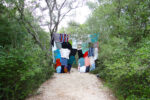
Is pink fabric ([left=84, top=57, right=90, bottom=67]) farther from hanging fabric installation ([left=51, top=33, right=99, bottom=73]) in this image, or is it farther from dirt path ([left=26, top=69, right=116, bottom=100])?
dirt path ([left=26, top=69, right=116, bottom=100])

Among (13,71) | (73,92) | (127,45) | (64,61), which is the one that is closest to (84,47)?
(64,61)

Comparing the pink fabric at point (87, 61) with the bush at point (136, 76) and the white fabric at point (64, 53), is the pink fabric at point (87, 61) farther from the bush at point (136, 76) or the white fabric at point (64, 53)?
the bush at point (136, 76)

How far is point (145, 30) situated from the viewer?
4.21 m

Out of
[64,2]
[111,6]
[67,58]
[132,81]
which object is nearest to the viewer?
[132,81]

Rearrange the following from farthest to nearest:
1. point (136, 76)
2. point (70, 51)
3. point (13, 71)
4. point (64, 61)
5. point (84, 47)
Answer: point (70, 51)
point (84, 47)
point (64, 61)
point (136, 76)
point (13, 71)

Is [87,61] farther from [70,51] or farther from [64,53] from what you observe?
[64,53]

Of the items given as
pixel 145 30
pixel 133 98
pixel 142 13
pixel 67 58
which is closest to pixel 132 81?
pixel 133 98

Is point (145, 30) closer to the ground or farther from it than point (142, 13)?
closer to the ground

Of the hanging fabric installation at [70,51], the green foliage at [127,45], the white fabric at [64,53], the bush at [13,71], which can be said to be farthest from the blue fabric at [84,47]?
the bush at [13,71]

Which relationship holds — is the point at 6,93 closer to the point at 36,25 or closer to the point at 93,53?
the point at 36,25

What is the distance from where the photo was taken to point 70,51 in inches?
327

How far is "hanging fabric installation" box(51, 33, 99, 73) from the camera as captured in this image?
7909 mm

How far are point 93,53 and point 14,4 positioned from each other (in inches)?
Result: 229

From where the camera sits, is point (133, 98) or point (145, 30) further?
point (145, 30)
